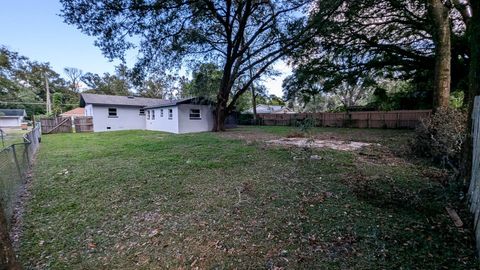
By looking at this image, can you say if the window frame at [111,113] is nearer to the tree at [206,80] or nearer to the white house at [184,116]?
the white house at [184,116]

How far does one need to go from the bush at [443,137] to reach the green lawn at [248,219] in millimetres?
430

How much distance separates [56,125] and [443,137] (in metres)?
23.4

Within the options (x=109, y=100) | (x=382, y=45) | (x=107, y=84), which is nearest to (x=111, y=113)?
(x=109, y=100)

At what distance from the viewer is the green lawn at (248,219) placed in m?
2.21

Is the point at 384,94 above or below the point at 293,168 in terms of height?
above

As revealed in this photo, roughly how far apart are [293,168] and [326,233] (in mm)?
2823

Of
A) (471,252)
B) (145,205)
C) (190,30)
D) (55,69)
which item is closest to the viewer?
(471,252)

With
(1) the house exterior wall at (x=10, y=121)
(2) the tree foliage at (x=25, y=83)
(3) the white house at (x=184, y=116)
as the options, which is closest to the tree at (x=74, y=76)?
(2) the tree foliage at (x=25, y=83)

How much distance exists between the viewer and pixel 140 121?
822 inches

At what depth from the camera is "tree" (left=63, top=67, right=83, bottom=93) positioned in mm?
43744

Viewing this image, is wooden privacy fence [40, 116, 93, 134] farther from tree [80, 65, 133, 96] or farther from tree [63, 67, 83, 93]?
tree [63, 67, 83, 93]

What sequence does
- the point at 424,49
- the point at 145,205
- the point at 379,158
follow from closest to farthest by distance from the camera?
the point at 145,205
the point at 379,158
the point at 424,49

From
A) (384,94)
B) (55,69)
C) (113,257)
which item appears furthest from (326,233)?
(55,69)

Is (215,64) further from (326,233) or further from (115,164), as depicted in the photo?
(326,233)
